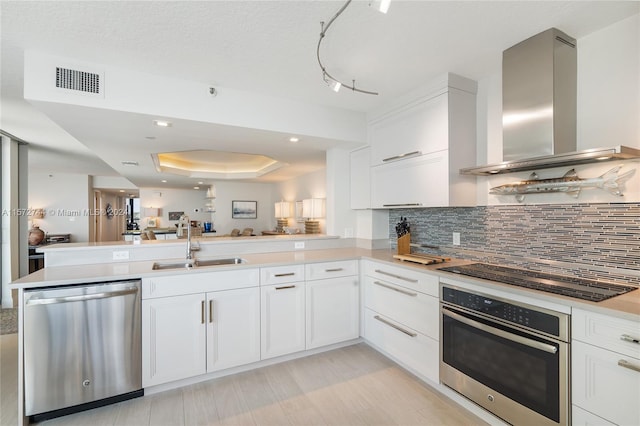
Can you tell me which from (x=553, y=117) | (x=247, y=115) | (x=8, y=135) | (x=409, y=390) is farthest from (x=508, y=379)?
(x=8, y=135)

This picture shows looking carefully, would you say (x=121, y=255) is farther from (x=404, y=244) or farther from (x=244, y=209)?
(x=244, y=209)

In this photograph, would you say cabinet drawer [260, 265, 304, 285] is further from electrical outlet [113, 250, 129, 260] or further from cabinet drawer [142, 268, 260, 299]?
electrical outlet [113, 250, 129, 260]

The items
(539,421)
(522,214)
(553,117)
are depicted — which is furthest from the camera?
(522,214)

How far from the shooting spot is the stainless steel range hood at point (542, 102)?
1768 mm

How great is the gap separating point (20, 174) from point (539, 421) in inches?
249

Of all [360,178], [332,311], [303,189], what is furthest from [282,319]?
[303,189]

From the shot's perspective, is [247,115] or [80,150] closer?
[247,115]

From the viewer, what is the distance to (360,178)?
335 centimetres

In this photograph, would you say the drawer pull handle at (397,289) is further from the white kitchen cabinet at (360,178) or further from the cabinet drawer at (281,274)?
the white kitchen cabinet at (360,178)

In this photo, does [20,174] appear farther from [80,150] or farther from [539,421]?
[539,421]

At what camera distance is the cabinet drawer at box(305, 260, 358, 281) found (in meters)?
2.64

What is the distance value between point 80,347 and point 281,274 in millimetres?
1404

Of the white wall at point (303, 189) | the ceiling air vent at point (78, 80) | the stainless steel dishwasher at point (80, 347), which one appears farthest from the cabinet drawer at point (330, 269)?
the white wall at point (303, 189)

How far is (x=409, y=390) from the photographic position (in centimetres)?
216
